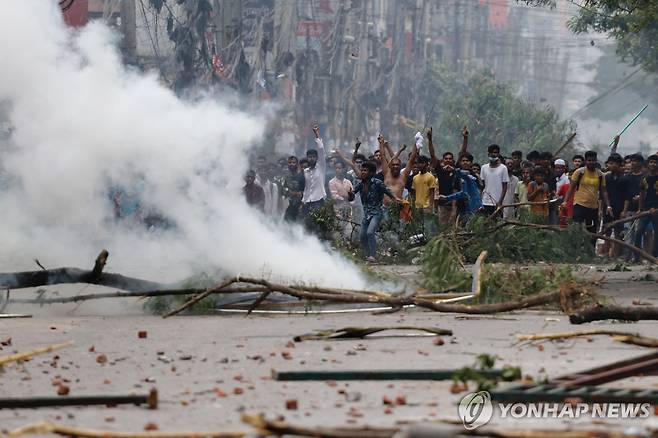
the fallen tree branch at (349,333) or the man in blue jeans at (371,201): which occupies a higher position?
the man in blue jeans at (371,201)

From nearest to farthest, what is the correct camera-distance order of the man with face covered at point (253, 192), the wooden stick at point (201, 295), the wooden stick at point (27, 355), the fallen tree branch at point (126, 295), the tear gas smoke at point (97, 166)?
the wooden stick at point (27, 355)
the wooden stick at point (201, 295)
the fallen tree branch at point (126, 295)
the tear gas smoke at point (97, 166)
the man with face covered at point (253, 192)

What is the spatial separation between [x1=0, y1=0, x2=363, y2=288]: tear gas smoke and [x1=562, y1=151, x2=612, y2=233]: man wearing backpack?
5.31 metres

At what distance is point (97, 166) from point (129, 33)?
12177 mm

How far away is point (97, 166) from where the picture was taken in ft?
43.9

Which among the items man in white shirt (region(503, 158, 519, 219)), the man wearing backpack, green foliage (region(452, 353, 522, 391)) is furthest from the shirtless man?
green foliage (region(452, 353, 522, 391))

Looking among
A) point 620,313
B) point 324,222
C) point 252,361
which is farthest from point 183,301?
point 324,222

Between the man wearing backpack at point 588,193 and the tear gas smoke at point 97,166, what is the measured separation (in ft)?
17.4

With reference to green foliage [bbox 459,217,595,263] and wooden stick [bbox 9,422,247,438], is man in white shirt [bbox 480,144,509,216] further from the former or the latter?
wooden stick [bbox 9,422,247,438]

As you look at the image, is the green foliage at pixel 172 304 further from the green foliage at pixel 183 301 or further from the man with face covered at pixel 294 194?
the man with face covered at pixel 294 194

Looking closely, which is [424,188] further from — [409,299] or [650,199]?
[409,299]

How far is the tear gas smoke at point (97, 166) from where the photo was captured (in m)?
13.3

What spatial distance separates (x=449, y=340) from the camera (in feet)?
30.4

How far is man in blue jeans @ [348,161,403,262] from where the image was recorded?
16.6 m

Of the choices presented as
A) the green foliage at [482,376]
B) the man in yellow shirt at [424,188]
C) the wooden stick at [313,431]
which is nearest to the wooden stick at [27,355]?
the green foliage at [482,376]
